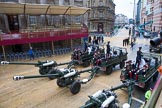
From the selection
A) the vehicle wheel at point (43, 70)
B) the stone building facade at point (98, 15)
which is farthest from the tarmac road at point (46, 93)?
the stone building facade at point (98, 15)

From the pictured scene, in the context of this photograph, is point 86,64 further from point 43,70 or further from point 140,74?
point 140,74

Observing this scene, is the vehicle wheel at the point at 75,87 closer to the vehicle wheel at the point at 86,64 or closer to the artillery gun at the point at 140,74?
the artillery gun at the point at 140,74

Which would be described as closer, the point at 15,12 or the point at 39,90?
the point at 39,90

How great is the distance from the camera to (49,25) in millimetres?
24766

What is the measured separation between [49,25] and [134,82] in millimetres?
18341

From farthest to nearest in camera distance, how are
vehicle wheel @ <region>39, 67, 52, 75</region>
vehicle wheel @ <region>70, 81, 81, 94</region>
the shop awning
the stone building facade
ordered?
the stone building facade
the shop awning
vehicle wheel @ <region>39, 67, 52, 75</region>
vehicle wheel @ <region>70, 81, 81, 94</region>

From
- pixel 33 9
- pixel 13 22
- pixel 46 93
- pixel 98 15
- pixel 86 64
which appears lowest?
pixel 46 93

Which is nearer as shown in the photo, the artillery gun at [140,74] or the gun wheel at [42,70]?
the artillery gun at [140,74]

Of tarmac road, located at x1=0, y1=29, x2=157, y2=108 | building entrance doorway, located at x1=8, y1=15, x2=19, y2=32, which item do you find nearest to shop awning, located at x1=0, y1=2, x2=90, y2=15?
building entrance doorway, located at x1=8, y1=15, x2=19, y2=32

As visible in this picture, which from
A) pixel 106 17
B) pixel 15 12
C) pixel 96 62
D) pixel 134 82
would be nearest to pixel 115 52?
pixel 96 62

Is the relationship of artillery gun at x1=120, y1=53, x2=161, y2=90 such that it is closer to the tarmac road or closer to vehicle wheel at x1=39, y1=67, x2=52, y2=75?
the tarmac road

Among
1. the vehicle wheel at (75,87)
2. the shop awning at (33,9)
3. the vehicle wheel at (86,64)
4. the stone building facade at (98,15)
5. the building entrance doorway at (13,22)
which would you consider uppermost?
the stone building facade at (98,15)

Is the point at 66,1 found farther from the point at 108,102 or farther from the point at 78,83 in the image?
the point at 108,102

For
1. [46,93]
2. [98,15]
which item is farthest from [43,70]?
[98,15]
